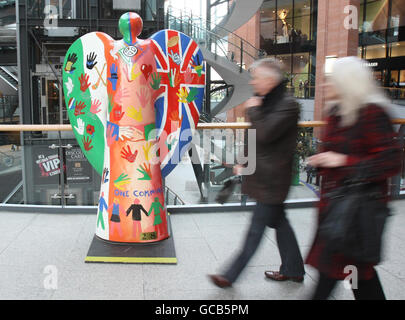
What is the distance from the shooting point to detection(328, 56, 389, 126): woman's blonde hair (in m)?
1.94

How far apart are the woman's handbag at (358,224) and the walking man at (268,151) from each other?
613 mm

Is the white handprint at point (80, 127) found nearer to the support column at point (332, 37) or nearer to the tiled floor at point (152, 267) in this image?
the tiled floor at point (152, 267)

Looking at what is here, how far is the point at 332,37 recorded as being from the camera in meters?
20.4

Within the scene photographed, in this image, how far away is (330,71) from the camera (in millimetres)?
2070

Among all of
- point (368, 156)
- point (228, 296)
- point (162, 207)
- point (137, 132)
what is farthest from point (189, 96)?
point (368, 156)

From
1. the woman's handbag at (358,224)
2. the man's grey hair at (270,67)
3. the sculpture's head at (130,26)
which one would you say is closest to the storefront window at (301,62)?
the sculpture's head at (130,26)

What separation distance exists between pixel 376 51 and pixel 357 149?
2414 cm

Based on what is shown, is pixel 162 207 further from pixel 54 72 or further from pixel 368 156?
pixel 54 72

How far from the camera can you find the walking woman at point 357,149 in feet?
6.28

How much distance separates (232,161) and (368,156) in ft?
10.9


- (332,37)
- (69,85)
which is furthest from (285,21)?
(69,85)

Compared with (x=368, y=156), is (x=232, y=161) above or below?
below

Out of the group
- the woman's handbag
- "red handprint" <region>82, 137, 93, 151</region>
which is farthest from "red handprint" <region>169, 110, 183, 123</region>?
the woman's handbag

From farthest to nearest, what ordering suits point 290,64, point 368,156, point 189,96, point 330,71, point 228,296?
1. point 290,64
2. point 189,96
3. point 228,296
4. point 330,71
5. point 368,156
